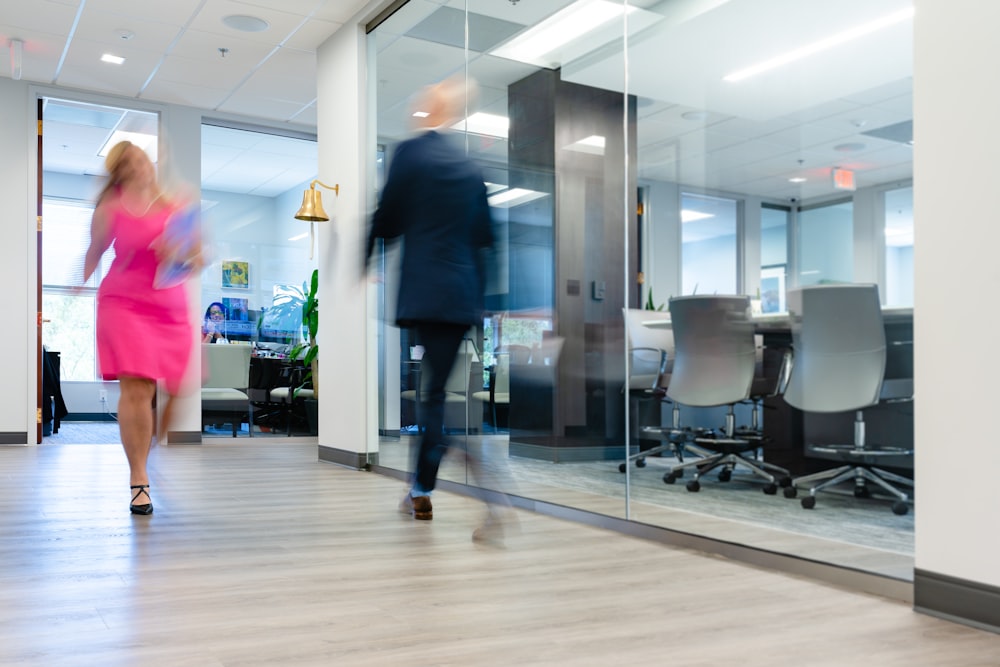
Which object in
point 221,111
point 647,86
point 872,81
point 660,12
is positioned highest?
point 221,111

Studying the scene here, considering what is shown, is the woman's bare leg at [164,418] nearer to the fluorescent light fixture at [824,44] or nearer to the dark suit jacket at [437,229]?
the dark suit jacket at [437,229]

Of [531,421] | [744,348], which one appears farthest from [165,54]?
[744,348]

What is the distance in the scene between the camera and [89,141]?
31.6 feet

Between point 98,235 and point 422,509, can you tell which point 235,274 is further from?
point 422,509

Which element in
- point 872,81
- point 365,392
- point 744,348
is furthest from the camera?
point 365,392

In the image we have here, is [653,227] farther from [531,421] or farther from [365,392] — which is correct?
[365,392]

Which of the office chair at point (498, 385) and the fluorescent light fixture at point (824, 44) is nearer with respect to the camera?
the fluorescent light fixture at point (824, 44)

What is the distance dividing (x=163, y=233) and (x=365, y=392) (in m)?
Answer: 2.24

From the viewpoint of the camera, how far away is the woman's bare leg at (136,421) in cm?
362

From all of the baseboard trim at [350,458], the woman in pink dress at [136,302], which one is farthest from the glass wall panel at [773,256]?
the baseboard trim at [350,458]

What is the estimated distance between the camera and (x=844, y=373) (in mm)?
2703

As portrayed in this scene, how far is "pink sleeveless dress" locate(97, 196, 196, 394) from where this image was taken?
137 inches

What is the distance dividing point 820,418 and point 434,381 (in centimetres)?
132

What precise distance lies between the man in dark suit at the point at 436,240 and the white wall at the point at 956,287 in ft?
4.79
